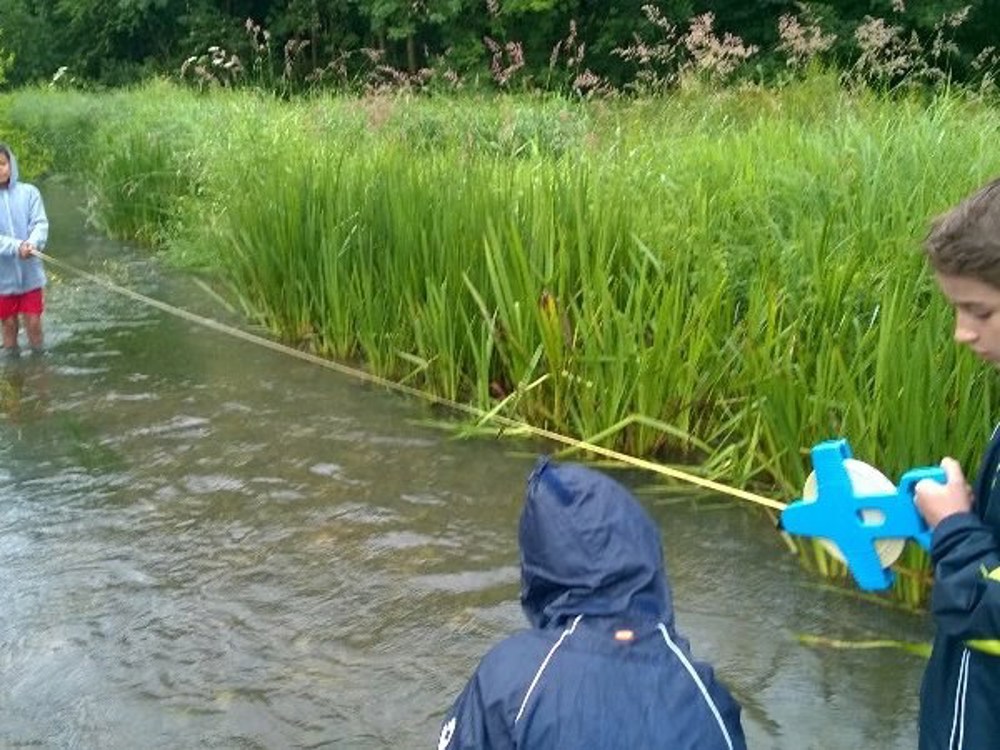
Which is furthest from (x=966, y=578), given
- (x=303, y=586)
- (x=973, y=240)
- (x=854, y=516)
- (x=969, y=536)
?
(x=303, y=586)

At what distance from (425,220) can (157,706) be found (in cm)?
347

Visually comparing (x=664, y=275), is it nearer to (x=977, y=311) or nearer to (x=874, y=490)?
(x=874, y=490)

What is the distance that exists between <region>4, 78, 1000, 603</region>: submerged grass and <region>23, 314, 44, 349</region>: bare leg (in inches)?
51.1

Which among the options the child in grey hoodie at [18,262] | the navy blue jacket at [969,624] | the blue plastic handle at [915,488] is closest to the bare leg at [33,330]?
the child in grey hoodie at [18,262]

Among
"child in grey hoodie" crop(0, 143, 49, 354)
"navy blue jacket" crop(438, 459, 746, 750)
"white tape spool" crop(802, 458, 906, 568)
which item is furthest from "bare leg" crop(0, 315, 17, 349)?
"white tape spool" crop(802, 458, 906, 568)

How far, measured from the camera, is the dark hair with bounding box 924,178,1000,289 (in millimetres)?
1965

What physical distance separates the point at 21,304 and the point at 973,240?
7655 mm

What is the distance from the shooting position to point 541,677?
6.56 feet

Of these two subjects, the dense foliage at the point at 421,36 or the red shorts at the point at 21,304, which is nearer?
the red shorts at the point at 21,304

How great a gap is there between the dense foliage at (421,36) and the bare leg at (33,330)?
3.79 m

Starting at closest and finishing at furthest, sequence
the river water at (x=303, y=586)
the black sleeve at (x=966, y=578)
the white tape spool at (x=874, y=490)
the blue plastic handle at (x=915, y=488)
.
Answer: the black sleeve at (x=966, y=578)
the blue plastic handle at (x=915, y=488)
the white tape spool at (x=874, y=490)
the river water at (x=303, y=586)

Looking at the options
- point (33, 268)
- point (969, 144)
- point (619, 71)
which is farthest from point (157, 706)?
point (619, 71)

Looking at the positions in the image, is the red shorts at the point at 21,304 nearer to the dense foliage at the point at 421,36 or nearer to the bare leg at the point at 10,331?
the bare leg at the point at 10,331

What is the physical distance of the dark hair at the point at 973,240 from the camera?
1.96 metres
